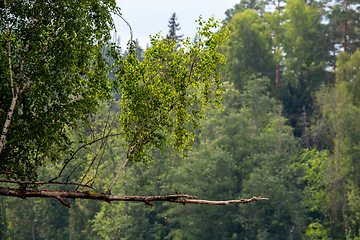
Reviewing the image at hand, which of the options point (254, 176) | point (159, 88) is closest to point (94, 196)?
point (159, 88)

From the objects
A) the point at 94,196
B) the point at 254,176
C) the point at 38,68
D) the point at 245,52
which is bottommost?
the point at 94,196

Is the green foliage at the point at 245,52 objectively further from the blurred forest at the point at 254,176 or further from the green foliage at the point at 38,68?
the green foliage at the point at 38,68

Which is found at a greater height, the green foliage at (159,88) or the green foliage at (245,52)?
the green foliage at (245,52)

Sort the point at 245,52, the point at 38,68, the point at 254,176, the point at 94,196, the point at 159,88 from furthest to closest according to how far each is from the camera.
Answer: the point at 245,52, the point at 254,176, the point at 159,88, the point at 38,68, the point at 94,196

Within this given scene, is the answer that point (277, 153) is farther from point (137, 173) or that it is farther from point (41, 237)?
point (41, 237)

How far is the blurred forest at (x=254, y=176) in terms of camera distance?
33312mm

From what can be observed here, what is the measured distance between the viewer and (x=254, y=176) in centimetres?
3322

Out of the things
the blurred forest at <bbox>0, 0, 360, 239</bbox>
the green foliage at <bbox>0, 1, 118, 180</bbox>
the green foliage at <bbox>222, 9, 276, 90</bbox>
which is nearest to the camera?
the green foliage at <bbox>0, 1, 118, 180</bbox>

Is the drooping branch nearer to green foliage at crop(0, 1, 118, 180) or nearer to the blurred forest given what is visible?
green foliage at crop(0, 1, 118, 180)

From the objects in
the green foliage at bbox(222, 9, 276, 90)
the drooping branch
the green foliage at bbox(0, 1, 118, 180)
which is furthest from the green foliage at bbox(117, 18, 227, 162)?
the green foliage at bbox(222, 9, 276, 90)

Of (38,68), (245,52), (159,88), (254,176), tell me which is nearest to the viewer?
(38,68)

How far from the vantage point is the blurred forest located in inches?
1312

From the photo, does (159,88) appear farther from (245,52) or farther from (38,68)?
(245,52)

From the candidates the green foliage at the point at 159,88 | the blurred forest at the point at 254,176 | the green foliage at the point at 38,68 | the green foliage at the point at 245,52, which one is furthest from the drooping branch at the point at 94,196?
the green foliage at the point at 245,52
